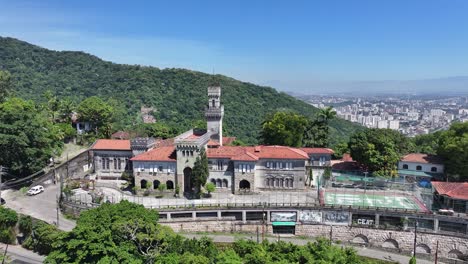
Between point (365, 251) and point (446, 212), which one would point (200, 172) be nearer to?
point (365, 251)

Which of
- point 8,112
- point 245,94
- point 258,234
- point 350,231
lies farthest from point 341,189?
point 245,94

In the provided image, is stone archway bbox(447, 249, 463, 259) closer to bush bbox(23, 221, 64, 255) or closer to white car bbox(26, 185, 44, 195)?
bush bbox(23, 221, 64, 255)

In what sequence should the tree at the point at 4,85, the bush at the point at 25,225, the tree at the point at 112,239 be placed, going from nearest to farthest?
the tree at the point at 112,239
the bush at the point at 25,225
the tree at the point at 4,85

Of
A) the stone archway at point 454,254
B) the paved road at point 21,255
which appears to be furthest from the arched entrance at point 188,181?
the stone archway at point 454,254

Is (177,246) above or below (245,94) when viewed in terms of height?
below

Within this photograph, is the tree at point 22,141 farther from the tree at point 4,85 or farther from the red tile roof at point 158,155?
the tree at point 4,85

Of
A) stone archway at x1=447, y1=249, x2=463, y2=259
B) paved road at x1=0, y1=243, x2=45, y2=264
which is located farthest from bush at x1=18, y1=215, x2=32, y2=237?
stone archway at x1=447, y1=249, x2=463, y2=259

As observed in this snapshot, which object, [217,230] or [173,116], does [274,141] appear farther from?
[173,116]
